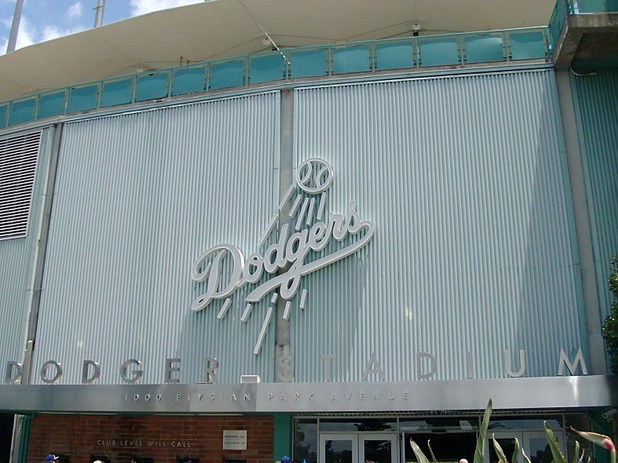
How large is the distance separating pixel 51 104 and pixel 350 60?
821 cm

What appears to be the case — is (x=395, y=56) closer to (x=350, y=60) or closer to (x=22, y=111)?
(x=350, y=60)

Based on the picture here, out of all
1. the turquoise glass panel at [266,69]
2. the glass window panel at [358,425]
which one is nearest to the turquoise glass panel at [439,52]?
the turquoise glass panel at [266,69]

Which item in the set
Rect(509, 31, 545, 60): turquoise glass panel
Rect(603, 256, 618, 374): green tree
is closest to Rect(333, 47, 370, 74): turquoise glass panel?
Rect(509, 31, 545, 60): turquoise glass panel

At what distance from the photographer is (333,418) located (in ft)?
49.5

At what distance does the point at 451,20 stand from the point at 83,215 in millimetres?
11725

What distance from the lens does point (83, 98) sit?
62.7 ft

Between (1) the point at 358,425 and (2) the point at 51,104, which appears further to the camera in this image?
(2) the point at 51,104

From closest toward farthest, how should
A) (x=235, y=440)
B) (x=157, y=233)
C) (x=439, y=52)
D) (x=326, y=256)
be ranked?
(x=235, y=440) → (x=326, y=256) → (x=439, y=52) → (x=157, y=233)

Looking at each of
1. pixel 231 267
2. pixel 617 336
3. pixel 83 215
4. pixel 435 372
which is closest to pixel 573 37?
pixel 617 336

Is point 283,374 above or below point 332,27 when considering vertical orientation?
below

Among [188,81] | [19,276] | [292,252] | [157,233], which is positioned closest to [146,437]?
[157,233]

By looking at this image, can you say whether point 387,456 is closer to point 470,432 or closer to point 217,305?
point 470,432

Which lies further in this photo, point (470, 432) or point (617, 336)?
point (470, 432)

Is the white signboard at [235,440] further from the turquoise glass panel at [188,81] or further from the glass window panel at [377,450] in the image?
the turquoise glass panel at [188,81]
